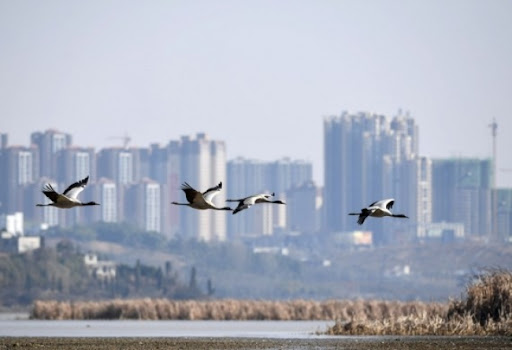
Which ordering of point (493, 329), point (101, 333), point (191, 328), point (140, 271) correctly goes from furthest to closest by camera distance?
point (140, 271)
point (191, 328)
point (101, 333)
point (493, 329)

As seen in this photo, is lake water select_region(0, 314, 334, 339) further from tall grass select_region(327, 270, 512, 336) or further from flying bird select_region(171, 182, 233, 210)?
flying bird select_region(171, 182, 233, 210)

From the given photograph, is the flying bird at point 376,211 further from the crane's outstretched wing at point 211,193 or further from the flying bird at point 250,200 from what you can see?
the crane's outstretched wing at point 211,193

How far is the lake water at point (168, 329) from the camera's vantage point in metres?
56.1

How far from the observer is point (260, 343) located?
49031 mm

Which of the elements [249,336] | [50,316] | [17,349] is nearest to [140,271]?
[50,316]

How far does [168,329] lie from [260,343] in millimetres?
Result: 14258

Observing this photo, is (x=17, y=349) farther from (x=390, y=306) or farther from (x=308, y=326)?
(x=390, y=306)

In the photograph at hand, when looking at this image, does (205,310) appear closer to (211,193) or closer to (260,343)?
(260,343)

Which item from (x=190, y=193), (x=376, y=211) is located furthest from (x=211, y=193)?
(x=376, y=211)

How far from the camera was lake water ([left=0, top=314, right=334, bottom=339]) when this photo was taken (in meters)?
56.1

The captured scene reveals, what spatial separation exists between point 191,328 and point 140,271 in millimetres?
100801

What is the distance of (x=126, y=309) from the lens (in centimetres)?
→ 7838

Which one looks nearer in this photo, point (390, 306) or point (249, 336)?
point (249, 336)

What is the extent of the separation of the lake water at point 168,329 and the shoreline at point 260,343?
3440 mm
